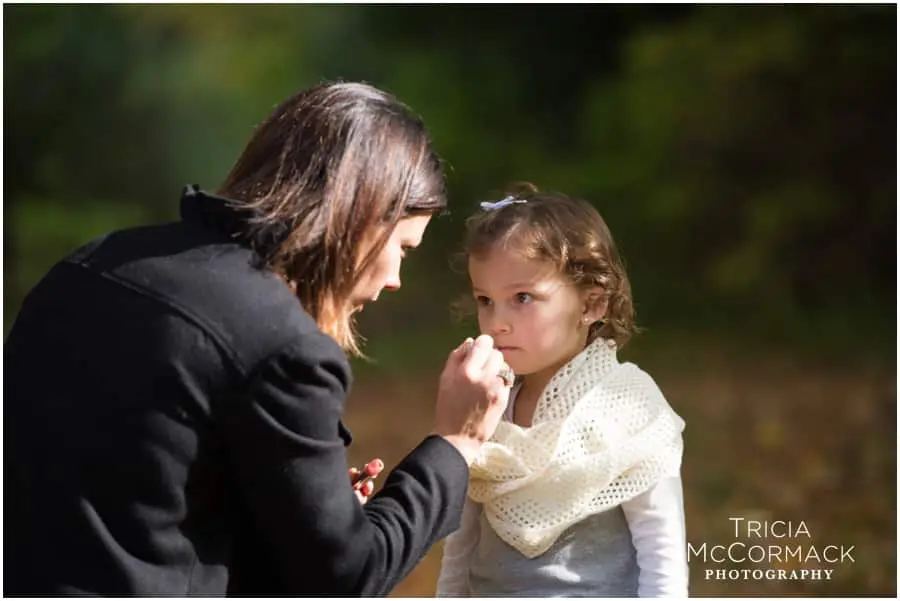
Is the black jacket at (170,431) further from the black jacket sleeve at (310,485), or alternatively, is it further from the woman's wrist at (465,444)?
the woman's wrist at (465,444)

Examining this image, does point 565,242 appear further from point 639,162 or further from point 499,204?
point 639,162

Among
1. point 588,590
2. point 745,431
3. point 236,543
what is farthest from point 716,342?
point 236,543

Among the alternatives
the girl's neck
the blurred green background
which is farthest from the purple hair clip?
the blurred green background

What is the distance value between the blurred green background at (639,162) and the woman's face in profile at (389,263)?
3.37 metres

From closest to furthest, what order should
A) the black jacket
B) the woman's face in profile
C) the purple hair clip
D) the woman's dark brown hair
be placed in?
the black jacket < the woman's dark brown hair < the woman's face in profile < the purple hair clip

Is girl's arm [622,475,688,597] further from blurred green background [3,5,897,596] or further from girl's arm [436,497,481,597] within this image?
blurred green background [3,5,897,596]

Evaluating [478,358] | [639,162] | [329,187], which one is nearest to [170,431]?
[329,187]

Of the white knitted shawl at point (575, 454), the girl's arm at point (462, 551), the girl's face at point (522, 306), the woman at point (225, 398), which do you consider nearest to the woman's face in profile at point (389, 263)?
the woman at point (225, 398)

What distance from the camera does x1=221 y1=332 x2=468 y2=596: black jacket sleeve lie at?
161cm

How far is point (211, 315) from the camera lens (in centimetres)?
162

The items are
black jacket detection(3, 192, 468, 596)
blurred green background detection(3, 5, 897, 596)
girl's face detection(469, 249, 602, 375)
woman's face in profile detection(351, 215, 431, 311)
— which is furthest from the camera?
blurred green background detection(3, 5, 897, 596)

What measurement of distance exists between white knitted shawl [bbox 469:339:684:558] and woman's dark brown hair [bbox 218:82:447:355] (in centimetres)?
44

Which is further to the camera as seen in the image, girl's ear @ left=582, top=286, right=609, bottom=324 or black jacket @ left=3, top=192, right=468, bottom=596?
girl's ear @ left=582, top=286, right=609, bottom=324

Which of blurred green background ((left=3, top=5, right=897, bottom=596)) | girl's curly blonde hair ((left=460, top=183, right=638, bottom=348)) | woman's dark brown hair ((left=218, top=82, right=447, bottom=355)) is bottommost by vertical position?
blurred green background ((left=3, top=5, right=897, bottom=596))
